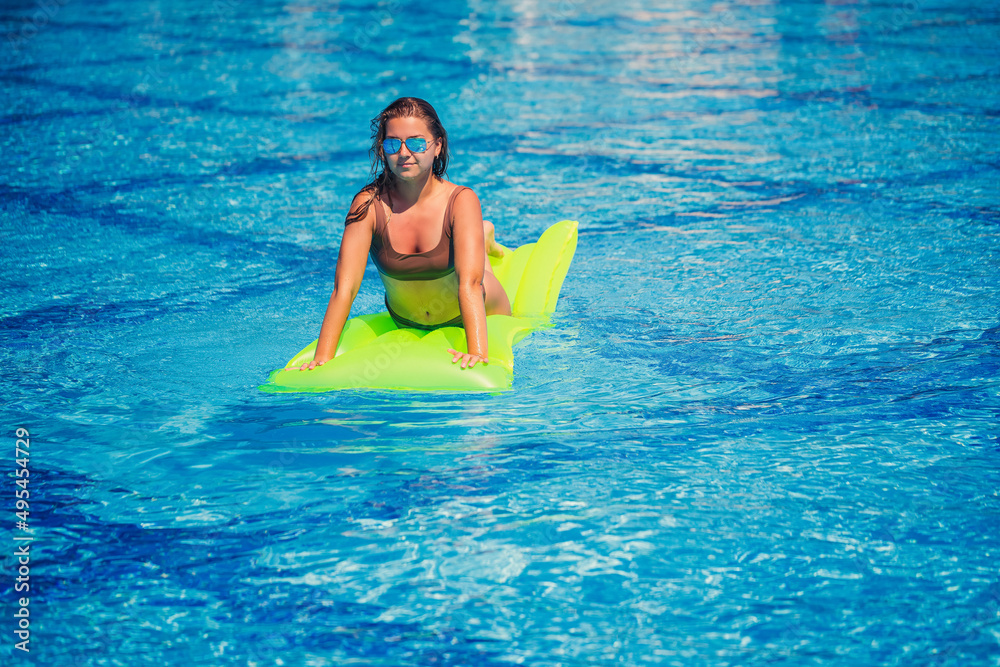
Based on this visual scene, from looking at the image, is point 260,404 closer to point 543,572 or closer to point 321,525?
point 321,525

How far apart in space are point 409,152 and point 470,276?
489mm

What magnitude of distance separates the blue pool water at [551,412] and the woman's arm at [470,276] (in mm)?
185

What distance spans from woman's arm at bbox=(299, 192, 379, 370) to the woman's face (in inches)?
8.0

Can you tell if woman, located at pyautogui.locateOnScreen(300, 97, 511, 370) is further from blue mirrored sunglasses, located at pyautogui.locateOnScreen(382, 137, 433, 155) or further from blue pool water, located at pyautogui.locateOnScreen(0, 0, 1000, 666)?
blue pool water, located at pyautogui.locateOnScreen(0, 0, 1000, 666)

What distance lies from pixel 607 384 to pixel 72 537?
1905 mm

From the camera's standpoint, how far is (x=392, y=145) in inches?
138

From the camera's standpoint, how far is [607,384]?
3.80 metres

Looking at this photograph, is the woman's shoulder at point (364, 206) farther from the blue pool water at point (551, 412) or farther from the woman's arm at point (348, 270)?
the blue pool water at point (551, 412)

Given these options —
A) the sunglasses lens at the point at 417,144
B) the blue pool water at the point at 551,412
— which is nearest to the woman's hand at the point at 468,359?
the blue pool water at the point at 551,412

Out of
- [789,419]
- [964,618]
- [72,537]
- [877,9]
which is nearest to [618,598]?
[964,618]

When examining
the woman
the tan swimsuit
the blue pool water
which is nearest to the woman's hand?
the woman

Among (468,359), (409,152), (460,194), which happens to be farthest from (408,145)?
(468,359)

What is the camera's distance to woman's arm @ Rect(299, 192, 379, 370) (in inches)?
145

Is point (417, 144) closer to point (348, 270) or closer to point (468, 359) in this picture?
point (348, 270)
